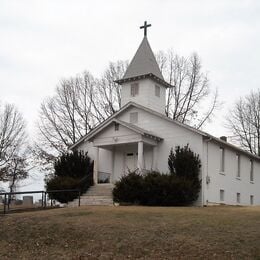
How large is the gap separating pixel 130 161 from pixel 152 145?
97.9 inches

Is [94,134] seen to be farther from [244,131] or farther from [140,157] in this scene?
[244,131]

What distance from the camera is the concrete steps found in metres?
30.1

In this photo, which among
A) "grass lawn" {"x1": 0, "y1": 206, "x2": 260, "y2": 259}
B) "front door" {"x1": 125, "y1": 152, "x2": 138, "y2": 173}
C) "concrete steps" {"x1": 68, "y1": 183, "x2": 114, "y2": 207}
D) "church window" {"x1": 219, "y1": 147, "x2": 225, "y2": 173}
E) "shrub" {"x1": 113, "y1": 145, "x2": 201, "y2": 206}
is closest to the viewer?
"grass lawn" {"x1": 0, "y1": 206, "x2": 260, "y2": 259}

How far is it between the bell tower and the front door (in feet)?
12.8

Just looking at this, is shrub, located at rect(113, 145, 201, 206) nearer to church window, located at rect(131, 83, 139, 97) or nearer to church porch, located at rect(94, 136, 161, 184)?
church porch, located at rect(94, 136, 161, 184)

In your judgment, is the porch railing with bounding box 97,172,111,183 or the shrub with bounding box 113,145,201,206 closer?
the shrub with bounding box 113,145,201,206

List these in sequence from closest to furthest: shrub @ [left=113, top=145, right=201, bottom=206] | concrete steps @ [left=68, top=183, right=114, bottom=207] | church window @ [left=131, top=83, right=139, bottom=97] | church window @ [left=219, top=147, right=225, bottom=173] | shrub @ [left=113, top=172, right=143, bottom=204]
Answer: shrub @ [left=113, top=145, right=201, bottom=206] → shrub @ [left=113, top=172, right=143, bottom=204] → concrete steps @ [left=68, top=183, right=114, bottom=207] → church window @ [left=219, top=147, right=225, bottom=173] → church window @ [left=131, top=83, right=139, bottom=97]

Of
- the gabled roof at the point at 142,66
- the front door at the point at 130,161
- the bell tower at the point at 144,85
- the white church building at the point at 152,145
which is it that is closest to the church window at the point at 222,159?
the white church building at the point at 152,145

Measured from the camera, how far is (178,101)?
5362cm

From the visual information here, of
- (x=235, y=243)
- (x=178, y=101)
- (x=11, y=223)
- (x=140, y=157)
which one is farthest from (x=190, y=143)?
(x=178, y=101)

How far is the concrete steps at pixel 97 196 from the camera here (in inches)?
1185

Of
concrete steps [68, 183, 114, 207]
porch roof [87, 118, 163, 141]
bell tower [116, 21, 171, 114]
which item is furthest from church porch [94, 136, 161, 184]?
bell tower [116, 21, 171, 114]

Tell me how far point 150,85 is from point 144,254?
74.0 ft

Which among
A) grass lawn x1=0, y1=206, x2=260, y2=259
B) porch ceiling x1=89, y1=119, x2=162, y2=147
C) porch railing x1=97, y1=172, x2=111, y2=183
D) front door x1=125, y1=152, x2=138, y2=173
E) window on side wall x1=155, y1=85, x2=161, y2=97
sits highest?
window on side wall x1=155, y1=85, x2=161, y2=97
